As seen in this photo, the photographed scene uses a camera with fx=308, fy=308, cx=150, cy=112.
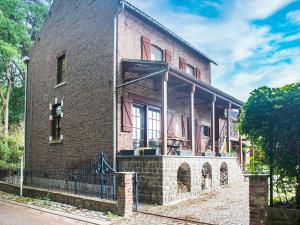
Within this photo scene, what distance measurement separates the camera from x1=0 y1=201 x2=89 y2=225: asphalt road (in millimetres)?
7781

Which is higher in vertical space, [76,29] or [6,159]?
[76,29]

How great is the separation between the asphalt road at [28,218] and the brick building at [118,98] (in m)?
3.08

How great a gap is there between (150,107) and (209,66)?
812 cm

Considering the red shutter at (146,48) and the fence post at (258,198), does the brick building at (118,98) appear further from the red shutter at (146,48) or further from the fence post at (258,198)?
the fence post at (258,198)

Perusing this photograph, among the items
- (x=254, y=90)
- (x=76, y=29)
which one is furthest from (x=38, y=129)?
(x=254, y=90)

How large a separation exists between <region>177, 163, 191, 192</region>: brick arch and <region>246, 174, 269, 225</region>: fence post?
18.8 ft

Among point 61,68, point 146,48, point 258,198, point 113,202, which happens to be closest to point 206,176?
point 113,202

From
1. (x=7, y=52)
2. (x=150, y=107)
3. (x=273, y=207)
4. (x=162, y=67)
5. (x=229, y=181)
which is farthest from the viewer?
(x=7, y=52)

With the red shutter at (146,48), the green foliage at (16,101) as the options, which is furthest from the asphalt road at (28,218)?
the green foliage at (16,101)

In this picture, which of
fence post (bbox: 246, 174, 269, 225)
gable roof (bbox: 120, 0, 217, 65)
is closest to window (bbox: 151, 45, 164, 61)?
gable roof (bbox: 120, 0, 217, 65)

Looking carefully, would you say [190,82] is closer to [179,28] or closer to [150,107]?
[150,107]

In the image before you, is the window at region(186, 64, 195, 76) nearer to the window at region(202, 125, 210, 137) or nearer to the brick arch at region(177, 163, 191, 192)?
the window at region(202, 125, 210, 137)

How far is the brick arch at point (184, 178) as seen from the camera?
1141 centimetres

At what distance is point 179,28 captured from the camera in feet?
55.4
